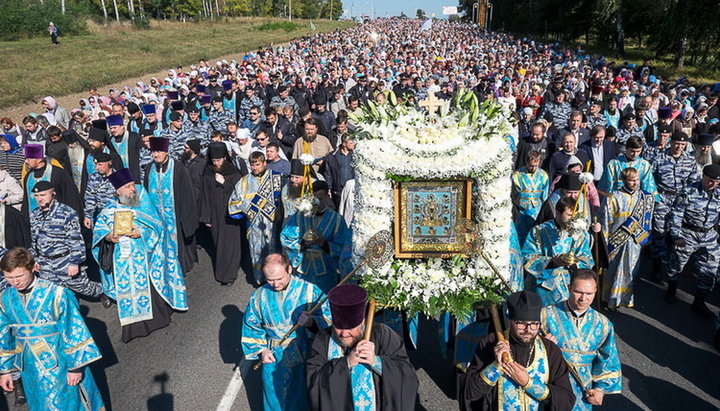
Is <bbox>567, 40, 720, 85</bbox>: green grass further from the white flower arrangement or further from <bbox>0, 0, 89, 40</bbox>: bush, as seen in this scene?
<bbox>0, 0, 89, 40</bbox>: bush

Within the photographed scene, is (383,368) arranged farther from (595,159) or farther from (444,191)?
(595,159)

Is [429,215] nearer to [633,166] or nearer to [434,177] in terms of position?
[434,177]

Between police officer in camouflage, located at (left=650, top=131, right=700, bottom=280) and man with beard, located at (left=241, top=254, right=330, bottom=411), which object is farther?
police officer in camouflage, located at (left=650, top=131, right=700, bottom=280)

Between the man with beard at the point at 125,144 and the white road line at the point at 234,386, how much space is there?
5.81m

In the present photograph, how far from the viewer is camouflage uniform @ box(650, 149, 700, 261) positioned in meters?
8.59

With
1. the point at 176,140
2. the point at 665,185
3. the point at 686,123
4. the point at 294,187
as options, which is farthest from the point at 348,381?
the point at 686,123

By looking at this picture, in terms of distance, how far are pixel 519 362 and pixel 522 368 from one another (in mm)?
181

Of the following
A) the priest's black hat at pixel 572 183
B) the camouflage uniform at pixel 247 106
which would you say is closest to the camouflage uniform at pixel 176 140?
the camouflage uniform at pixel 247 106

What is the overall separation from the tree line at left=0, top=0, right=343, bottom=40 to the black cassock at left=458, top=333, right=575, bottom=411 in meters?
55.2

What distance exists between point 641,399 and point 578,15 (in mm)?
52518

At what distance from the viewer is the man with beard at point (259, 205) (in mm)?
7738

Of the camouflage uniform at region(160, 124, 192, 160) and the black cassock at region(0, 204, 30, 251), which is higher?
the camouflage uniform at region(160, 124, 192, 160)

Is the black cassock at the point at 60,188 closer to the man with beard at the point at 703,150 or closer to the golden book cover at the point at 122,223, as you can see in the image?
the golden book cover at the point at 122,223

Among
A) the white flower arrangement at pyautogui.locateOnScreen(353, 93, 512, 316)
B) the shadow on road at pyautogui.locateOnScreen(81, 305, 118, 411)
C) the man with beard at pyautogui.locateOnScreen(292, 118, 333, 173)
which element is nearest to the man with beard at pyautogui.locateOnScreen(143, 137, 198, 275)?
the shadow on road at pyautogui.locateOnScreen(81, 305, 118, 411)
